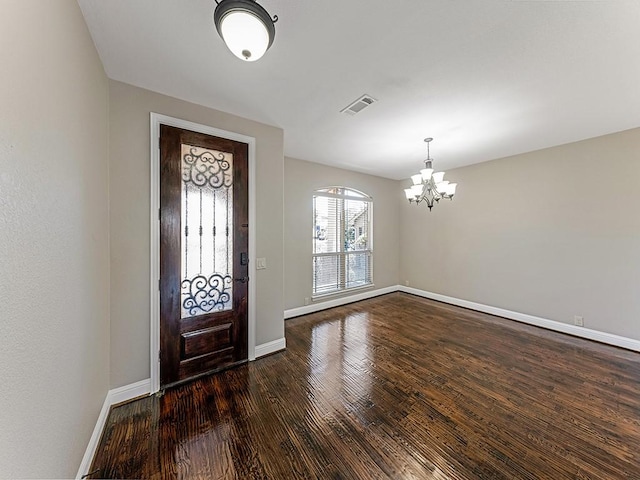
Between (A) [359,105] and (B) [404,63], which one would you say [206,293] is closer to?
(A) [359,105]

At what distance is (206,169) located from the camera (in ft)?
8.36

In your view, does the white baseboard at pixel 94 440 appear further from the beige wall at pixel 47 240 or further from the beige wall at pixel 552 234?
the beige wall at pixel 552 234

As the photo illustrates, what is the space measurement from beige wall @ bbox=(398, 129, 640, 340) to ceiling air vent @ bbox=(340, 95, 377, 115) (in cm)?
332

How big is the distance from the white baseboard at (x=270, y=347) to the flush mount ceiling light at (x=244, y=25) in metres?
2.88

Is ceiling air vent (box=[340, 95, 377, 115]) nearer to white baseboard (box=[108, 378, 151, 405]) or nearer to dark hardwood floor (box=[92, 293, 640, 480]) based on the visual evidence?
dark hardwood floor (box=[92, 293, 640, 480])

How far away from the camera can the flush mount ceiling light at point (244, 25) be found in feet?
3.74

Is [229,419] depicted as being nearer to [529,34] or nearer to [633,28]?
[529,34]

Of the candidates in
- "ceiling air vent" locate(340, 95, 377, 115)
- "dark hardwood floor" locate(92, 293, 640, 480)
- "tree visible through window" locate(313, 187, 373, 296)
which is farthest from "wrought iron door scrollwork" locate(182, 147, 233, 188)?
"tree visible through window" locate(313, 187, 373, 296)

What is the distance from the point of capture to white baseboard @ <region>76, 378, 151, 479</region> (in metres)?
1.51

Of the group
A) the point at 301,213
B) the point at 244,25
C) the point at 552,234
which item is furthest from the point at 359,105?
the point at 552,234

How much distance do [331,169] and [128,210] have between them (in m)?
3.57

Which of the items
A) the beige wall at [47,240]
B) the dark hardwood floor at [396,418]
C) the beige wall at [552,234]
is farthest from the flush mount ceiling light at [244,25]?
the beige wall at [552,234]

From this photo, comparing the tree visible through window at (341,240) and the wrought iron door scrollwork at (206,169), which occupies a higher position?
the wrought iron door scrollwork at (206,169)

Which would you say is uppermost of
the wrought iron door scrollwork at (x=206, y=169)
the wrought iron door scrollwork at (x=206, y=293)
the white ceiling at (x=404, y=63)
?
the white ceiling at (x=404, y=63)
